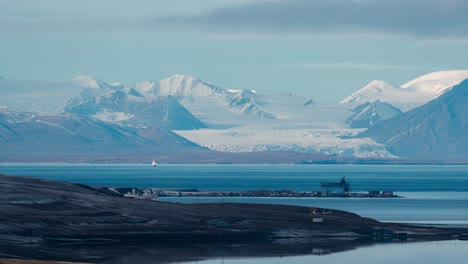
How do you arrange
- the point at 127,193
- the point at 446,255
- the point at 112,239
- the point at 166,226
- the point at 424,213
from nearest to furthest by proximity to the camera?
the point at 446,255
the point at 112,239
the point at 166,226
the point at 424,213
the point at 127,193

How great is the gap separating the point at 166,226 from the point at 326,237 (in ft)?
48.3

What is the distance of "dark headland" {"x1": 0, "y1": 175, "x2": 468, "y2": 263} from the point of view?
109 meters

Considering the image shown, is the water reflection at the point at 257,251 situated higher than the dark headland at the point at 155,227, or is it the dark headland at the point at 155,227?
the dark headland at the point at 155,227

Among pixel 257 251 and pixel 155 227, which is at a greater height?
pixel 155 227

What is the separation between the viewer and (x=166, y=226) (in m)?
123

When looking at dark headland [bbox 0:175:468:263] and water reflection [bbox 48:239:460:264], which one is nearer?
water reflection [bbox 48:239:460:264]

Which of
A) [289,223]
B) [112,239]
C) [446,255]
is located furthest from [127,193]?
[446,255]

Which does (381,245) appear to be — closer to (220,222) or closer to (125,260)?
(220,222)

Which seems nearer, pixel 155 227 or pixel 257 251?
pixel 257 251

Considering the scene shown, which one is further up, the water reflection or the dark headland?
the dark headland

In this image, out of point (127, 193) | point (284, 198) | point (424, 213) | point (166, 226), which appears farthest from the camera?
point (284, 198)

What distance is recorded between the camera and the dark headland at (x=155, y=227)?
108875 millimetres

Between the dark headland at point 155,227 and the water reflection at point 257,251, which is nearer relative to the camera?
the water reflection at point 257,251

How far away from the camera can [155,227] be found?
122 m
